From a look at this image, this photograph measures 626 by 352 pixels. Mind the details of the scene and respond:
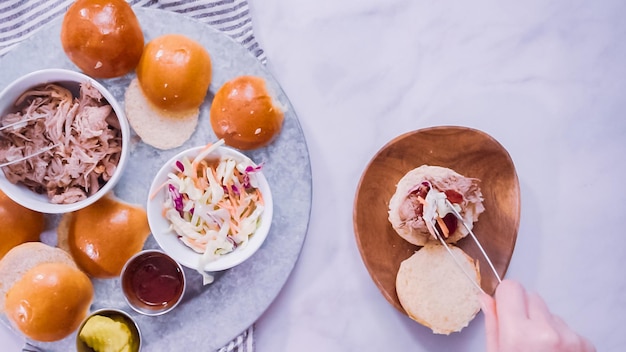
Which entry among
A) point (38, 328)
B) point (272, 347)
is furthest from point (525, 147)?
point (38, 328)

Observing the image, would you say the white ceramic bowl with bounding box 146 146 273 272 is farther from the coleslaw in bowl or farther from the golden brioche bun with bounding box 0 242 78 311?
the golden brioche bun with bounding box 0 242 78 311

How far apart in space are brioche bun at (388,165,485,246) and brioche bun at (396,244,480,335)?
51 millimetres

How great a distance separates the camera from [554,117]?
206cm

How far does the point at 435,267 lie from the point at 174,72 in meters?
0.95

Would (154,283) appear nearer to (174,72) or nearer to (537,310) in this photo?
(174,72)

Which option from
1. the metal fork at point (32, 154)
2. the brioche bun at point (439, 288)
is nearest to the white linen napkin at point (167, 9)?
the metal fork at point (32, 154)

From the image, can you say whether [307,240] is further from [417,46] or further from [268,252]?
[417,46]

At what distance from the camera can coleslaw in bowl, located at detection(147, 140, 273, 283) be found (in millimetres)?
1721

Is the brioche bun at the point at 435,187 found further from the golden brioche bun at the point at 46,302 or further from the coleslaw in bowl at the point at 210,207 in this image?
the golden brioche bun at the point at 46,302

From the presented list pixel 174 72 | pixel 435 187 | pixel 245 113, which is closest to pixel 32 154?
pixel 174 72

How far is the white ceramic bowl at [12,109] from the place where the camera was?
1631 millimetres

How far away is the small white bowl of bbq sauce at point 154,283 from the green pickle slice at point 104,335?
79 mm

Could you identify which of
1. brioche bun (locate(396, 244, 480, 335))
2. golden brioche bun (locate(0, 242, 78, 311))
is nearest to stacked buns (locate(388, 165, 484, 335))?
brioche bun (locate(396, 244, 480, 335))

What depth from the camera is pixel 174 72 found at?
173 cm
